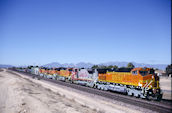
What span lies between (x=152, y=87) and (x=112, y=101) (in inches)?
205

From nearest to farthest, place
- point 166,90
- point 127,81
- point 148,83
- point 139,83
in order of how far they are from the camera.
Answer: point 148,83
point 139,83
point 127,81
point 166,90

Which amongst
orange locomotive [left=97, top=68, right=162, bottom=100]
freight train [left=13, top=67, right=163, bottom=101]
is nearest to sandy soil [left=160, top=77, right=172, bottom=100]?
freight train [left=13, top=67, right=163, bottom=101]

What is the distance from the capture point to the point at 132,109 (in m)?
13.2

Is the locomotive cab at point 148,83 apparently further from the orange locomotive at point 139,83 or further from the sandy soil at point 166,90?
the sandy soil at point 166,90

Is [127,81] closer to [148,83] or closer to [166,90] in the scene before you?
[148,83]

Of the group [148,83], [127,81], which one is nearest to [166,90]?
[127,81]

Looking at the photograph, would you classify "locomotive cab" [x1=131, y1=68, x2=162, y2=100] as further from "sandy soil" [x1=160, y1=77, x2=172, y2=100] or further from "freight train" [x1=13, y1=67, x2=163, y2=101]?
"sandy soil" [x1=160, y1=77, x2=172, y2=100]

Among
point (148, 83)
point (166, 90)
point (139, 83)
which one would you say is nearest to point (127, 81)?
point (139, 83)

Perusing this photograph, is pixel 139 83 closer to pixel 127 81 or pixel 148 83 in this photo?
pixel 148 83

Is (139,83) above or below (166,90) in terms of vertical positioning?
above

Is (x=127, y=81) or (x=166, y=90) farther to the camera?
(x=166, y=90)

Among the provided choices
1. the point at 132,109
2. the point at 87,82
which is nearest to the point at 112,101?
the point at 132,109

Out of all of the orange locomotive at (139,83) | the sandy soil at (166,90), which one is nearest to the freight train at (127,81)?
the orange locomotive at (139,83)

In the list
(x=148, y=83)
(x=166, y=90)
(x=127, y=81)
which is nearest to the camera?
(x=148, y=83)
